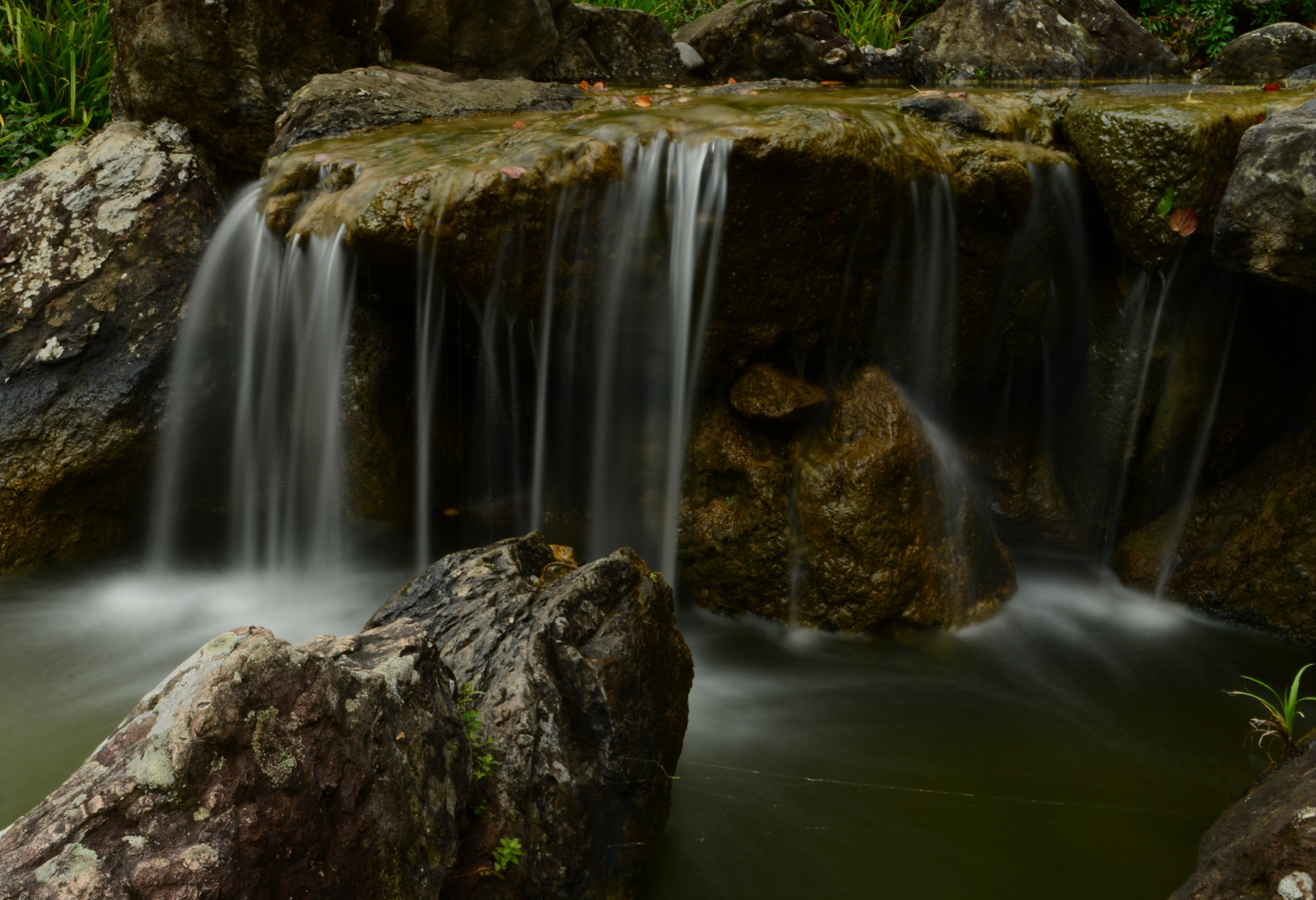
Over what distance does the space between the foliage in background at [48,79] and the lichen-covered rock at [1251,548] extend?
8453 mm

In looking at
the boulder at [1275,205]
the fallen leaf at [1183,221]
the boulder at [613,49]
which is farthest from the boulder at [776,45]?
the boulder at [1275,205]

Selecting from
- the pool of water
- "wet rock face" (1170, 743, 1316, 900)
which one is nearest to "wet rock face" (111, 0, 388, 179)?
the pool of water

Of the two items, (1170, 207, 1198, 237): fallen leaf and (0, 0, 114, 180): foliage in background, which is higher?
(0, 0, 114, 180): foliage in background

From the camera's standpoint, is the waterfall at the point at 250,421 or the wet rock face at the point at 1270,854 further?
the waterfall at the point at 250,421

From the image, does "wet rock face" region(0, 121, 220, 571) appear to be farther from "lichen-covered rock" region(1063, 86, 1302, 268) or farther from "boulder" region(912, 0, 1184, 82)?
"boulder" region(912, 0, 1184, 82)

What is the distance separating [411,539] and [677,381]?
1.96 meters

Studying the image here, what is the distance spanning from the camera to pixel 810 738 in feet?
11.7

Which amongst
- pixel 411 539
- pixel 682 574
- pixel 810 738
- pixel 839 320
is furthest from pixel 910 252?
pixel 411 539

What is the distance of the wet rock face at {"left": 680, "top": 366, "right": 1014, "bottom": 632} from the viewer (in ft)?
13.9

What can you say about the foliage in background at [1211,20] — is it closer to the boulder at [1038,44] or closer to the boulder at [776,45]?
the boulder at [1038,44]

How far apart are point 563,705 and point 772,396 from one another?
A: 8.04ft

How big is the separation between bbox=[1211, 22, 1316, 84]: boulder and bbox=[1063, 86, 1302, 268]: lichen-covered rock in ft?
11.4

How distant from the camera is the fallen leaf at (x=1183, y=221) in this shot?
4215mm

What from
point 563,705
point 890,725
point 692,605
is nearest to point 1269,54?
point 692,605
